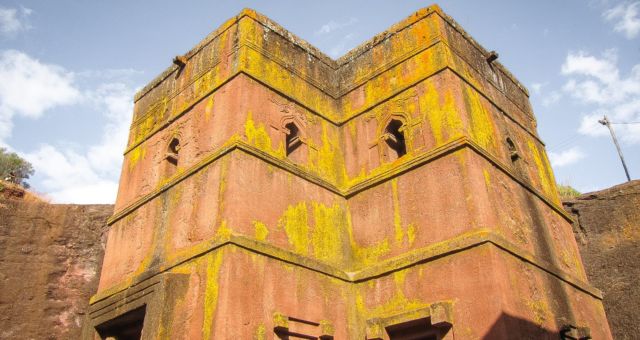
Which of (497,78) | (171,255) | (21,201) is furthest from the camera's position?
(21,201)

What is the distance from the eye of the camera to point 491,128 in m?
8.19

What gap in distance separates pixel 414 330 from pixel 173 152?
4.71m

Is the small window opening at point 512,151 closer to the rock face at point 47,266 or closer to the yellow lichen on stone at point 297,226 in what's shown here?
the yellow lichen on stone at point 297,226

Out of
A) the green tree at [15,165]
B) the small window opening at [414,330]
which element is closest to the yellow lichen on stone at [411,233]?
the small window opening at [414,330]

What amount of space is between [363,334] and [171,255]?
9.10ft

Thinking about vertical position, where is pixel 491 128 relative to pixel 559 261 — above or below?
above

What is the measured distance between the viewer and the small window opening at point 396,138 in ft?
27.6

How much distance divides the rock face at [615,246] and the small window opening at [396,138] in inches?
255

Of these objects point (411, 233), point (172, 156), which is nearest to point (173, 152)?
point (172, 156)

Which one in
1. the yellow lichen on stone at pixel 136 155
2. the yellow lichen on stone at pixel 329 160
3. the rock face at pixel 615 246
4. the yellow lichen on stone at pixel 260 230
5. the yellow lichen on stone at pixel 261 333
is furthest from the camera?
the rock face at pixel 615 246

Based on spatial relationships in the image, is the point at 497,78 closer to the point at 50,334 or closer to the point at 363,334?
the point at 363,334

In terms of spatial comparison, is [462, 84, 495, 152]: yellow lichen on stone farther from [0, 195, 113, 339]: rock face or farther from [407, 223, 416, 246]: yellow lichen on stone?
[0, 195, 113, 339]: rock face

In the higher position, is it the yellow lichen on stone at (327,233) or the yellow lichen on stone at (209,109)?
the yellow lichen on stone at (209,109)

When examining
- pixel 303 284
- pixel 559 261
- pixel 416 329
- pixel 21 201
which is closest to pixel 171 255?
pixel 303 284
